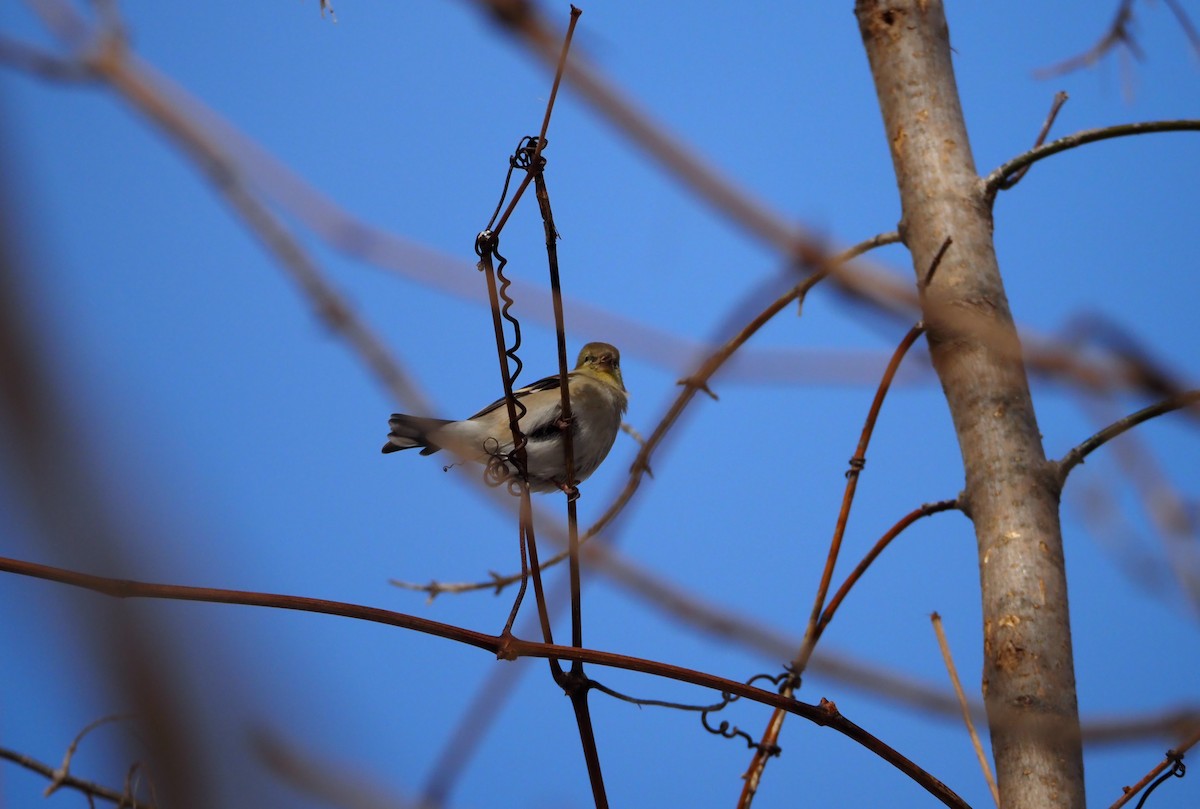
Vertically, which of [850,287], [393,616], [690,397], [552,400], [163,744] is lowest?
[163,744]

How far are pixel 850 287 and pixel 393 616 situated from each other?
0.74 metres

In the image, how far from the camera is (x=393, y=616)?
1311mm

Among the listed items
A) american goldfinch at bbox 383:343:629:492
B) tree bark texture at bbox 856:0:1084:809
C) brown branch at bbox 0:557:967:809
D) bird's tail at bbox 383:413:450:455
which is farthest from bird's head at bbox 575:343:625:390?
brown branch at bbox 0:557:967:809

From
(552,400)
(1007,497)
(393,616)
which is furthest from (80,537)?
(552,400)

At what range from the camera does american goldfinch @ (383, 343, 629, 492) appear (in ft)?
12.6

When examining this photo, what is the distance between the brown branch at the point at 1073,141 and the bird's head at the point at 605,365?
2.51 meters

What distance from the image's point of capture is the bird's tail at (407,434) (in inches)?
160

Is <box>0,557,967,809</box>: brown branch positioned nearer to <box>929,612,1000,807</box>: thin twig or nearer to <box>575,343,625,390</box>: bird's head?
<box>929,612,1000,807</box>: thin twig

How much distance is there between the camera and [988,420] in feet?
7.11

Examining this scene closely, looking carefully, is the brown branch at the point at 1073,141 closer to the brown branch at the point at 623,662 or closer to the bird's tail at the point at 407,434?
the brown branch at the point at 623,662

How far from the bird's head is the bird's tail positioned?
0.90 m

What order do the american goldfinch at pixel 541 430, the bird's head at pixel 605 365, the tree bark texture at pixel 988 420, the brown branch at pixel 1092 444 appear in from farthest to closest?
the bird's head at pixel 605 365, the american goldfinch at pixel 541 430, the brown branch at pixel 1092 444, the tree bark texture at pixel 988 420

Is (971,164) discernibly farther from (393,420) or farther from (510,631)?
(393,420)

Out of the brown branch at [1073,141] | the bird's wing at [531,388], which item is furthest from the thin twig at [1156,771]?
the bird's wing at [531,388]
